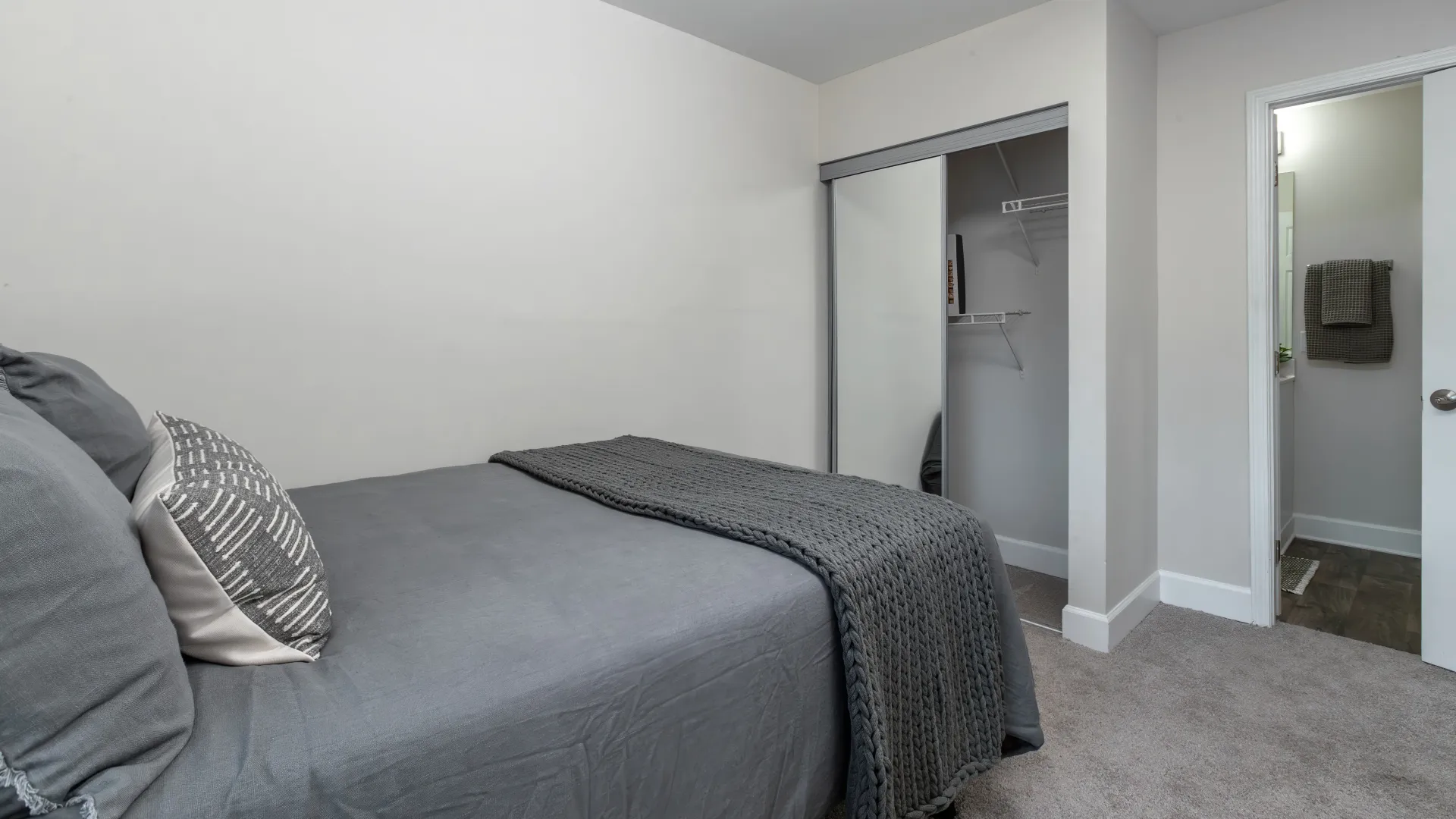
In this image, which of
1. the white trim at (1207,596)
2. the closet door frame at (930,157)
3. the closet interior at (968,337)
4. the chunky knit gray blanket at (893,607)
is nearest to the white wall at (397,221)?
the closet door frame at (930,157)

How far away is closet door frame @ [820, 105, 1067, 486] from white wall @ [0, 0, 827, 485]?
318 millimetres

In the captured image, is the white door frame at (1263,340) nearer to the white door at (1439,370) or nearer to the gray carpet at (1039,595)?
the white door at (1439,370)

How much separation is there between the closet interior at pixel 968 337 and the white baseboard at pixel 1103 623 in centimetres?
24

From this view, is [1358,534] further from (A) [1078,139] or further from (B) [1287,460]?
(A) [1078,139]

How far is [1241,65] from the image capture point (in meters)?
2.82

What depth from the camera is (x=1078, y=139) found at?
2.65m

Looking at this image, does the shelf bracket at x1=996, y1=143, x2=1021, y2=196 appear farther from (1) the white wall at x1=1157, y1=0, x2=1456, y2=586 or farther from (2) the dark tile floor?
(2) the dark tile floor

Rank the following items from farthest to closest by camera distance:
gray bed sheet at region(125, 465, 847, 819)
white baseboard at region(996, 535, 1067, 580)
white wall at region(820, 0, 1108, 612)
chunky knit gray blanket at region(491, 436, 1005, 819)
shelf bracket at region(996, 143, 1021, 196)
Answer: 1. white baseboard at region(996, 535, 1067, 580)
2. shelf bracket at region(996, 143, 1021, 196)
3. white wall at region(820, 0, 1108, 612)
4. chunky knit gray blanket at region(491, 436, 1005, 819)
5. gray bed sheet at region(125, 465, 847, 819)

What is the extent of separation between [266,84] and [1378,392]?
5.00m

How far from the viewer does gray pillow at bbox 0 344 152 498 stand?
119cm

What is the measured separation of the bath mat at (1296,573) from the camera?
10.7 feet

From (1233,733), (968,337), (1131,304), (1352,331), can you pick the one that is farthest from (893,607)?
(1352,331)

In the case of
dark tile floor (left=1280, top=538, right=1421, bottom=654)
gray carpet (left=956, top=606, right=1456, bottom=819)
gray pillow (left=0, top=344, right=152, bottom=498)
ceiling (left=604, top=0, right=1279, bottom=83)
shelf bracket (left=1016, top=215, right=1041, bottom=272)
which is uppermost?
ceiling (left=604, top=0, right=1279, bottom=83)

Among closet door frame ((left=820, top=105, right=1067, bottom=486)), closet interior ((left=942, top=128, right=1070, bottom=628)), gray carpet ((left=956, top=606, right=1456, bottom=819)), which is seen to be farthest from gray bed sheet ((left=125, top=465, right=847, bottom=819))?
closet interior ((left=942, top=128, right=1070, bottom=628))
